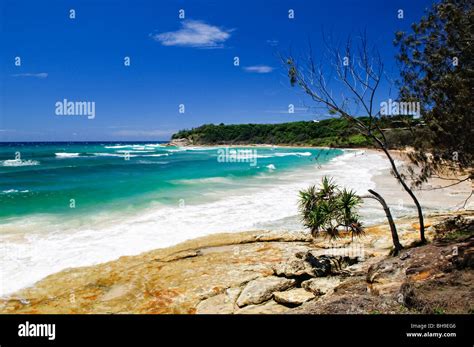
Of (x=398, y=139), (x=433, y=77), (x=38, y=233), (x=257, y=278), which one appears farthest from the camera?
(x=38, y=233)

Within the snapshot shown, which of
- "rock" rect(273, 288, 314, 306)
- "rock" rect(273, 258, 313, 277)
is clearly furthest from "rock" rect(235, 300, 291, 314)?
"rock" rect(273, 258, 313, 277)

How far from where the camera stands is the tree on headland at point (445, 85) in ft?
30.3

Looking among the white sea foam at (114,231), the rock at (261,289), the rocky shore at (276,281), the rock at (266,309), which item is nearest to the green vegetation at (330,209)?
the rocky shore at (276,281)

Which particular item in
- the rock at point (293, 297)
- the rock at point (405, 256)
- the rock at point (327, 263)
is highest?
the rock at point (405, 256)

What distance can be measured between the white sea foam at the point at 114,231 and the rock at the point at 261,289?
18.7 feet

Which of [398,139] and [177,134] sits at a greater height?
[177,134]

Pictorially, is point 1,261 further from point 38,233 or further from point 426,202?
point 426,202

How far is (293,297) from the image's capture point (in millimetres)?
8758

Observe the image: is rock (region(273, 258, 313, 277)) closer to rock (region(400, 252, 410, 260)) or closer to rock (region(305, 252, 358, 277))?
rock (region(305, 252, 358, 277))

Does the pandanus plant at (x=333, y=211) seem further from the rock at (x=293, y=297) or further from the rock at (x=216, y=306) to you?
the rock at (x=216, y=306)

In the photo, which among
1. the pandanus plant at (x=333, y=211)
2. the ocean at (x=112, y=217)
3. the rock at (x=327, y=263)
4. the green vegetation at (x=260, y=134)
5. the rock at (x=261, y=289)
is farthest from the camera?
the green vegetation at (x=260, y=134)
